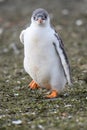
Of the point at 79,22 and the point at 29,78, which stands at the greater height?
the point at 79,22

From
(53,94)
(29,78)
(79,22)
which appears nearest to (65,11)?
(79,22)

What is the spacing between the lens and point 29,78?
312 inches

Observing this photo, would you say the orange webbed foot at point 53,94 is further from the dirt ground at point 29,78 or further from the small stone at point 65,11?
the small stone at point 65,11

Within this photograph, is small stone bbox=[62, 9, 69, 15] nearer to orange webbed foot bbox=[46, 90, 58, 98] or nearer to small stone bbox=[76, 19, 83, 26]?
small stone bbox=[76, 19, 83, 26]

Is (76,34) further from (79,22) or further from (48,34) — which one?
(48,34)

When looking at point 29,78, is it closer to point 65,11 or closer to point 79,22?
point 79,22

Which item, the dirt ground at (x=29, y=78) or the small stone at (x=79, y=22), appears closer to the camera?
the dirt ground at (x=29, y=78)

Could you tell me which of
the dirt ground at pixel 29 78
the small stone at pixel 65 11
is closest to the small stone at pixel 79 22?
the dirt ground at pixel 29 78

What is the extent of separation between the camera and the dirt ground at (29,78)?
208 inches

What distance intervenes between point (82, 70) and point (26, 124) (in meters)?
3.25

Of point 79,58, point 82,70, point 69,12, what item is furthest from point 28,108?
point 69,12

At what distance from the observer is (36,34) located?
6.00 m

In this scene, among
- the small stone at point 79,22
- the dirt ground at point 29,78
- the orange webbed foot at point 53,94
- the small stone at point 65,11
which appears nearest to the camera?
the dirt ground at point 29,78

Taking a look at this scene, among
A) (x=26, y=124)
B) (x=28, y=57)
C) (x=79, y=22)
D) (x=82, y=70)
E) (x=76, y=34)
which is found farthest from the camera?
(x=79, y=22)
